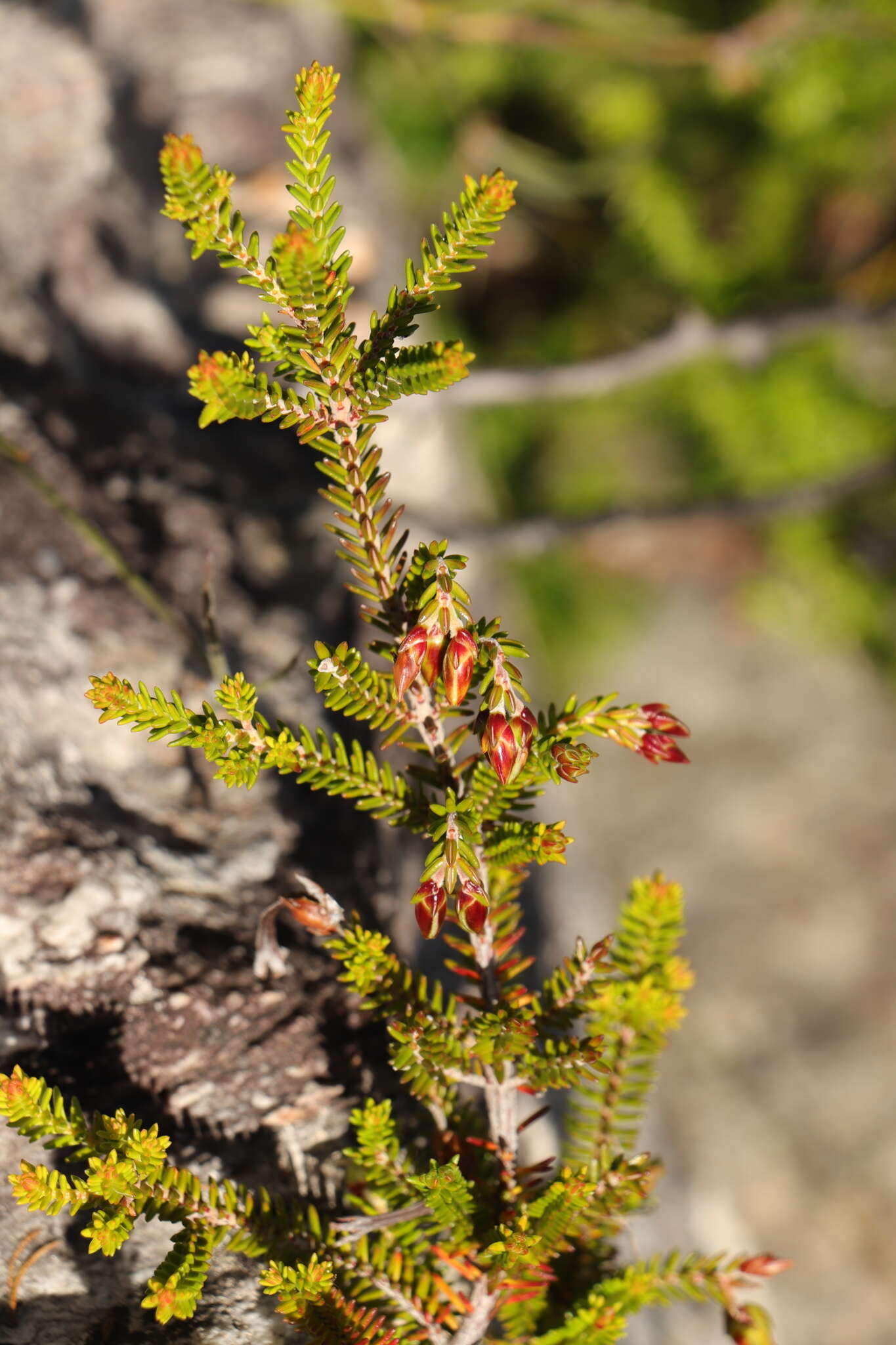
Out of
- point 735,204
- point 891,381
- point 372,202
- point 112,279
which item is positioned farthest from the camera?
point 891,381

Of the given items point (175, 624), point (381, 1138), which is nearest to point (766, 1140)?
point (381, 1138)

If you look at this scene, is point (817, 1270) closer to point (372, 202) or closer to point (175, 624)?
point (175, 624)

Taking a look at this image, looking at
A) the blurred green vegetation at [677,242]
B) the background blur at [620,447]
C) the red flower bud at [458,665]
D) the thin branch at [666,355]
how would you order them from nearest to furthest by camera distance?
the red flower bud at [458,665]
the background blur at [620,447]
the thin branch at [666,355]
the blurred green vegetation at [677,242]

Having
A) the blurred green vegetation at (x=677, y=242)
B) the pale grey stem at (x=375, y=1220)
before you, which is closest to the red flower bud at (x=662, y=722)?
the pale grey stem at (x=375, y=1220)

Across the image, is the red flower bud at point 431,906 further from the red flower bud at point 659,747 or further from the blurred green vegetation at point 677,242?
the blurred green vegetation at point 677,242

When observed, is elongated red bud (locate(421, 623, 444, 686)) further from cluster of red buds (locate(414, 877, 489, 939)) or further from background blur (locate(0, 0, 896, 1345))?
background blur (locate(0, 0, 896, 1345))

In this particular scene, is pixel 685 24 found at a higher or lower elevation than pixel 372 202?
higher
